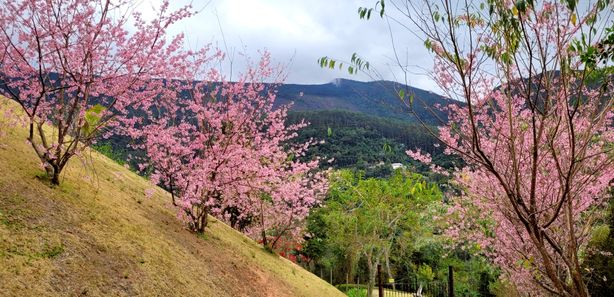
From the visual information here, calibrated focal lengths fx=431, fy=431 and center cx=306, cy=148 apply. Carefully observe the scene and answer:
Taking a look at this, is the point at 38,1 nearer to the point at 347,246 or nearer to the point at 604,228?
the point at 604,228

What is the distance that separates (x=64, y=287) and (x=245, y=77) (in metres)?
7.68

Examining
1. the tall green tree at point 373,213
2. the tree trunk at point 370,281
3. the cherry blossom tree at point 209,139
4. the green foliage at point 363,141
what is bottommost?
the tree trunk at point 370,281

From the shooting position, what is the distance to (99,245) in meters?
6.53

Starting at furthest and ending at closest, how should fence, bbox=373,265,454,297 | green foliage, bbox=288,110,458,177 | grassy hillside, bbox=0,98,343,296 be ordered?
green foliage, bbox=288,110,458,177 → fence, bbox=373,265,454,297 → grassy hillside, bbox=0,98,343,296

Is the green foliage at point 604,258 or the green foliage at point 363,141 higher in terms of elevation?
the green foliage at point 363,141

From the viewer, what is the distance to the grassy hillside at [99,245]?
5.35 metres

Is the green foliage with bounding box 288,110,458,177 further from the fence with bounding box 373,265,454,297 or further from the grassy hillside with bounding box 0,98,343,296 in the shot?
the grassy hillside with bounding box 0,98,343,296

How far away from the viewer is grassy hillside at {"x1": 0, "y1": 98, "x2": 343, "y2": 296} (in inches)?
211

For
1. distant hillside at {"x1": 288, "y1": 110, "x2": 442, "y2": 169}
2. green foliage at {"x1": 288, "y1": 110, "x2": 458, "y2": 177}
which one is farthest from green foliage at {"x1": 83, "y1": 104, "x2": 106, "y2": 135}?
distant hillside at {"x1": 288, "y1": 110, "x2": 442, "y2": 169}

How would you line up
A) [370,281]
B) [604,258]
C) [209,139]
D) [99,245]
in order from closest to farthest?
[99,245], [209,139], [604,258], [370,281]

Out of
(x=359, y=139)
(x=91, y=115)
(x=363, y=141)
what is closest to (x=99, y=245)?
(x=91, y=115)

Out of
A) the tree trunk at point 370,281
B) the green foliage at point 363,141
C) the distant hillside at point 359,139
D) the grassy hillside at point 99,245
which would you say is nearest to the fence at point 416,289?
the tree trunk at point 370,281

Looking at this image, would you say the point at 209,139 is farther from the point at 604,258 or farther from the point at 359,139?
the point at 359,139

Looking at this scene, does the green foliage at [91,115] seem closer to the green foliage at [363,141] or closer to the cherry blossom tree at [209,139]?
the cherry blossom tree at [209,139]
